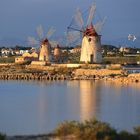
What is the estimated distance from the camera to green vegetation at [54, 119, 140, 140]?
8.86m

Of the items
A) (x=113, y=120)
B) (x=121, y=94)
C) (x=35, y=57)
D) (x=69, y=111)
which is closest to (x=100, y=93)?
(x=121, y=94)

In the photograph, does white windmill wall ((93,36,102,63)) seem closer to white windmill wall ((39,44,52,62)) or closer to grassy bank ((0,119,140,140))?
white windmill wall ((39,44,52,62))

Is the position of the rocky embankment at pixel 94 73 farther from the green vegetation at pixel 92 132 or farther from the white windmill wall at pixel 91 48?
the green vegetation at pixel 92 132

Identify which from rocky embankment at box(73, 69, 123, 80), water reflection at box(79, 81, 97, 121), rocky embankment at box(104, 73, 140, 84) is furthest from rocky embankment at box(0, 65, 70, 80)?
water reflection at box(79, 81, 97, 121)

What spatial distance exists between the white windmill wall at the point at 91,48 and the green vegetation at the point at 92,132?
96.8ft

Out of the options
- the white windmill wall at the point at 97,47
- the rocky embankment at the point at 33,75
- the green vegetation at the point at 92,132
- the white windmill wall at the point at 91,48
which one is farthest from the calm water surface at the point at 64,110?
the white windmill wall at the point at 97,47

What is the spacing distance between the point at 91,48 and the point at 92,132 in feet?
99.5

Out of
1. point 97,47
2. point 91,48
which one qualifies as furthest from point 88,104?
point 97,47

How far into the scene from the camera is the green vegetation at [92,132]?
8.86 m

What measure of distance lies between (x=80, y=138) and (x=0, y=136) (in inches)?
51.4

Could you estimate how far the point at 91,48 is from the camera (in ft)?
128

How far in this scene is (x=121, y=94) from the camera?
23828mm

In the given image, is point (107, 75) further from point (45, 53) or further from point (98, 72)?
point (45, 53)

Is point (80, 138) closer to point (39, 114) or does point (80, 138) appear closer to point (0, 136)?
point (0, 136)
